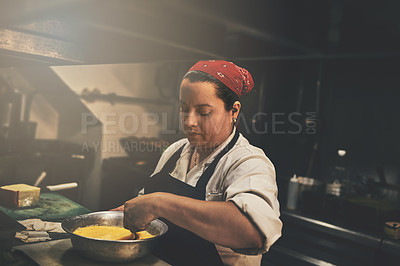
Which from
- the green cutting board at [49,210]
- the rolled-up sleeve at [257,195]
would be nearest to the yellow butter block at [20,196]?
the green cutting board at [49,210]

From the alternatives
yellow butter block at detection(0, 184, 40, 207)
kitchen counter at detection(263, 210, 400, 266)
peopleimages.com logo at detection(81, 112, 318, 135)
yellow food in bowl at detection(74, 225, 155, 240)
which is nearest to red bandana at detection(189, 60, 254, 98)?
peopleimages.com logo at detection(81, 112, 318, 135)

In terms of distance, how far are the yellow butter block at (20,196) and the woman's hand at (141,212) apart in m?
1.08

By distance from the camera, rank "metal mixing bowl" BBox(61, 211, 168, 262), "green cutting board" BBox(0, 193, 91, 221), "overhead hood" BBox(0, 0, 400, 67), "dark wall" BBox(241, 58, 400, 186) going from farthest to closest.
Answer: "dark wall" BBox(241, 58, 400, 186) < "green cutting board" BBox(0, 193, 91, 221) < "metal mixing bowl" BBox(61, 211, 168, 262) < "overhead hood" BBox(0, 0, 400, 67)

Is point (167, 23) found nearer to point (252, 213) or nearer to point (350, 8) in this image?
point (252, 213)

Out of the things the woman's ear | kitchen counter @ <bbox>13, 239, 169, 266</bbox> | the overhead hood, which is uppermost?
the overhead hood

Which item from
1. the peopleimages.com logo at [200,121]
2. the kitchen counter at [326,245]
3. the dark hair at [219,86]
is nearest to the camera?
the dark hair at [219,86]

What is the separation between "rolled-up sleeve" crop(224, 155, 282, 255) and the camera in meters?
1.16

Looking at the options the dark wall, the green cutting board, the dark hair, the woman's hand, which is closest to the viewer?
the woman's hand

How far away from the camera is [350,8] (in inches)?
118

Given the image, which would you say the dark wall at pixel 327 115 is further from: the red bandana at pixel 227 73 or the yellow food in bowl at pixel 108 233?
the yellow food in bowl at pixel 108 233

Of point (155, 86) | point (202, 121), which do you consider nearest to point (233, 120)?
point (202, 121)

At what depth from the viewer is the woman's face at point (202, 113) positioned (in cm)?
145

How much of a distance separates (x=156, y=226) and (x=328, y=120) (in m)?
2.55

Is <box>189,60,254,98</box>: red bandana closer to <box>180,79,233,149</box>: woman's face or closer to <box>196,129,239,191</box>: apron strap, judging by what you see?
<box>180,79,233,149</box>: woman's face
